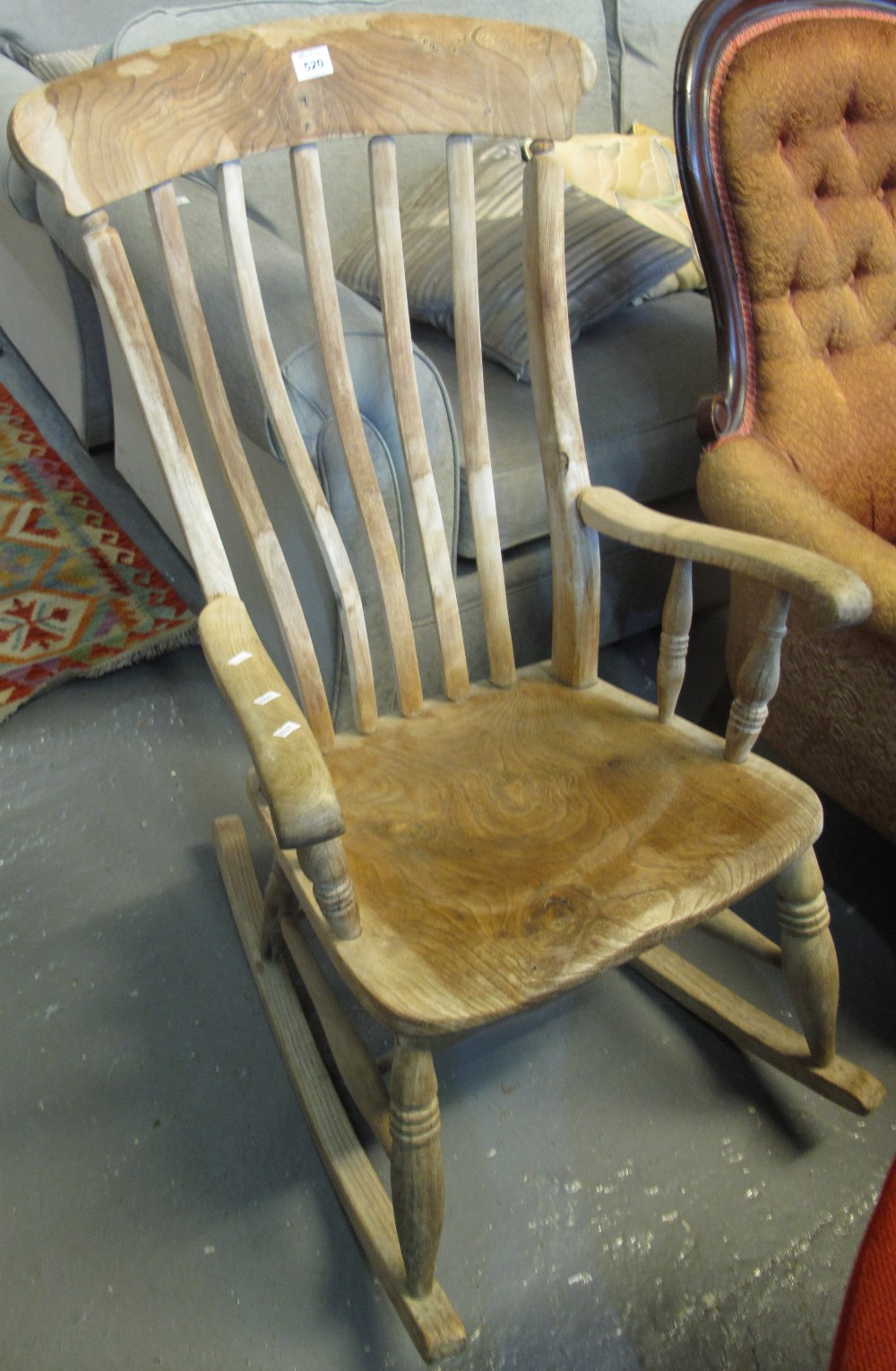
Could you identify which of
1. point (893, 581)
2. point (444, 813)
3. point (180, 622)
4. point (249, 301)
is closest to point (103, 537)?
point (180, 622)

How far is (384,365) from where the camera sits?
1.00 metres

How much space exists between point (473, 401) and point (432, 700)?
31cm

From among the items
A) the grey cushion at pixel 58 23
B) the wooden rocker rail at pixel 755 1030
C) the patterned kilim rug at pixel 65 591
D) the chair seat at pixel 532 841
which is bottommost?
the wooden rocker rail at pixel 755 1030

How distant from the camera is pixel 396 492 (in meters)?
1.08

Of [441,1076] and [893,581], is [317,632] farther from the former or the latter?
[893,581]

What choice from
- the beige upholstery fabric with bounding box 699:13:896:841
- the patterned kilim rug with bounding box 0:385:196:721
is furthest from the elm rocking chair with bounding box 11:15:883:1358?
the patterned kilim rug with bounding box 0:385:196:721

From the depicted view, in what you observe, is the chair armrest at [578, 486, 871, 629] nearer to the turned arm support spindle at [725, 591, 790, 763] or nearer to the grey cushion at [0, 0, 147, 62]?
the turned arm support spindle at [725, 591, 790, 763]

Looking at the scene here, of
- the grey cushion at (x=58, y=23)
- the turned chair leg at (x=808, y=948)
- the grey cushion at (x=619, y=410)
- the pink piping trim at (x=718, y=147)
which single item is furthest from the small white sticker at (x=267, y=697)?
the grey cushion at (x=58, y=23)

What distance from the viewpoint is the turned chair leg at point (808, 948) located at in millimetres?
850

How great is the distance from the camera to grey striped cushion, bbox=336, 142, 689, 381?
4.42ft

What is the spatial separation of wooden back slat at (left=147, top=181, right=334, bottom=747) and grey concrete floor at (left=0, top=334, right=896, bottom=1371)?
44 cm

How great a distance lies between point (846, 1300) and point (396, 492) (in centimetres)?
84

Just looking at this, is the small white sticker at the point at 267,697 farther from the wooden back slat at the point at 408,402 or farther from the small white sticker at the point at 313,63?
the small white sticker at the point at 313,63

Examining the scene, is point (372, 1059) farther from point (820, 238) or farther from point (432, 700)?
point (820, 238)
